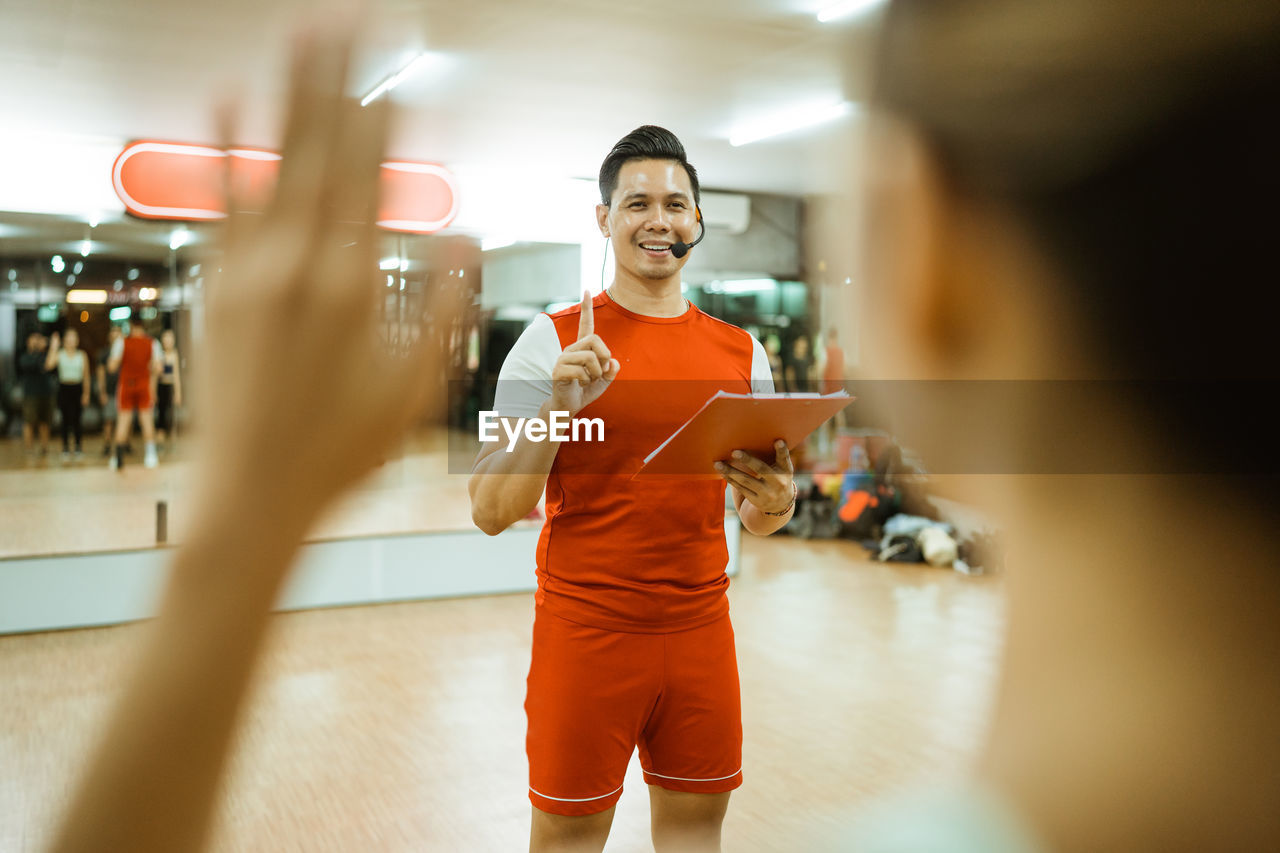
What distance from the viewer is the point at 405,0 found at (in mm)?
4355

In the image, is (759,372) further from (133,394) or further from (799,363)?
(799,363)

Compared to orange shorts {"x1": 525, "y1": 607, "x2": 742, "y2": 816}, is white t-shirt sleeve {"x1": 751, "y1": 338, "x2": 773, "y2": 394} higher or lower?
higher

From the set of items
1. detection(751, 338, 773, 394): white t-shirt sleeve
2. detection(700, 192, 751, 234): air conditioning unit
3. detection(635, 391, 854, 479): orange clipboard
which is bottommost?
detection(635, 391, 854, 479): orange clipboard

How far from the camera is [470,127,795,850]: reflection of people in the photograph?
163 cm

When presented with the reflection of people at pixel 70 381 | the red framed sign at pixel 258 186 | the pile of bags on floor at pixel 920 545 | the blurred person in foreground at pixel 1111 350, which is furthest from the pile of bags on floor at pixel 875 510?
the red framed sign at pixel 258 186

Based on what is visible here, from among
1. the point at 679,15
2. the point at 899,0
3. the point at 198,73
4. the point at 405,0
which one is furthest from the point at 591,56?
the point at 899,0

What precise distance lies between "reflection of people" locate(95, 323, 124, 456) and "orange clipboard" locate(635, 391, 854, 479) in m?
5.22

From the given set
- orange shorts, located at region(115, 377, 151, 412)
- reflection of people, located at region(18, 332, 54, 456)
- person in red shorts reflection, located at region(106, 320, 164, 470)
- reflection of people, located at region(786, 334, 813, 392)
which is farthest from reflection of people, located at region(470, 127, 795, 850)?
reflection of people, located at region(786, 334, 813, 392)

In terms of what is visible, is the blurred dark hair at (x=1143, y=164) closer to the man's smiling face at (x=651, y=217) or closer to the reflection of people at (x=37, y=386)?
the man's smiling face at (x=651, y=217)

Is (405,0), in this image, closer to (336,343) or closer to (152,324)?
(152,324)

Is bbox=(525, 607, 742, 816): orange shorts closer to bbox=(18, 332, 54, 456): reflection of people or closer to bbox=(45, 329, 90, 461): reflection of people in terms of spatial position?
Answer: bbox=(45, 329, 90, 461): reflection of people

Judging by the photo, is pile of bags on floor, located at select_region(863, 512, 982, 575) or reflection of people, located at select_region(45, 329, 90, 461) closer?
reflection of people, located at select_region(45, 329, 90, 461)

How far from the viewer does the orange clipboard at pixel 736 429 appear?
138 centimetres

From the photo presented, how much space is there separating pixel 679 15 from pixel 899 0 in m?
4.57
